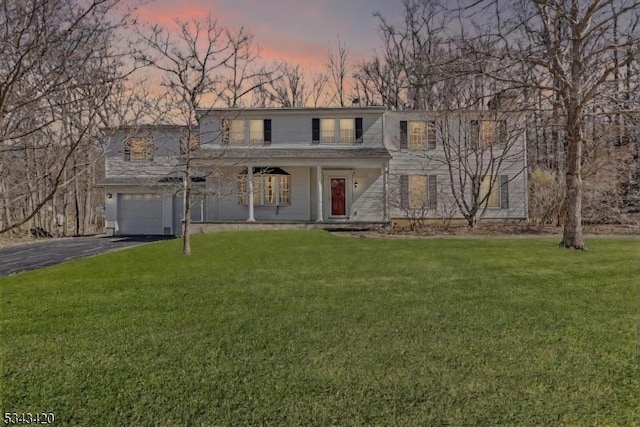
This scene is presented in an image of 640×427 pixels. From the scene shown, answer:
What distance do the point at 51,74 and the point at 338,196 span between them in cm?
1808

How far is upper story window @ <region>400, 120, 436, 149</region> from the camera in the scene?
20.6 m

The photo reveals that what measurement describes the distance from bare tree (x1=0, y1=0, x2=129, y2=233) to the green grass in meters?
1.52

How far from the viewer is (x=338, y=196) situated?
67.7 feet

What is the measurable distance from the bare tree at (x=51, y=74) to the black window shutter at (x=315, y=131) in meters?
16.9

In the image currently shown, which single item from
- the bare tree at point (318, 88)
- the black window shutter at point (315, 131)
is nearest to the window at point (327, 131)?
the black window shutter at point (315, 131)

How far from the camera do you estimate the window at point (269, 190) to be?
20.1 meters

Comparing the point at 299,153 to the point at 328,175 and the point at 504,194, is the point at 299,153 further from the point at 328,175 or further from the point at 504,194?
the point at 504,194

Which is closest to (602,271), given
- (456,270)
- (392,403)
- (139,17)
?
(456,270)

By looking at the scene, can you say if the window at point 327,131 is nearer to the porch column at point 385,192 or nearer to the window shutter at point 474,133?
the porch column at point 385,192

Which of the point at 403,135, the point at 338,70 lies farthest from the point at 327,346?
the point at 338,70

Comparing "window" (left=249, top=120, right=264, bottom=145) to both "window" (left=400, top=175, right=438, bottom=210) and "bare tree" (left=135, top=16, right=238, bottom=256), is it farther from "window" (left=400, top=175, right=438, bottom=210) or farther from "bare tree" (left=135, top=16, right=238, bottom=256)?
"bare tree" (left=135, top=16, right=238, bottom=256)

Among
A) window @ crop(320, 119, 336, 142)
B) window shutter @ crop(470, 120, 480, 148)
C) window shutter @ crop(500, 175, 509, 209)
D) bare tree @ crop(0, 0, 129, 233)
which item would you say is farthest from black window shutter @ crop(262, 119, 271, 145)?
bare tree @ crop(0, 0, 129, 233)

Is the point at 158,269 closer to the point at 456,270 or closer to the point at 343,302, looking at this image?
the point at 343,302

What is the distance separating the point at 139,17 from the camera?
3.69 meters
